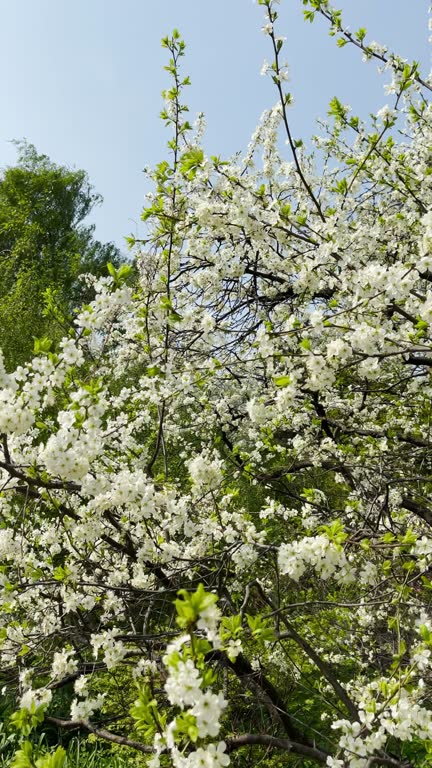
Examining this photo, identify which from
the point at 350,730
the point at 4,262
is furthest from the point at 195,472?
the point at 4,262

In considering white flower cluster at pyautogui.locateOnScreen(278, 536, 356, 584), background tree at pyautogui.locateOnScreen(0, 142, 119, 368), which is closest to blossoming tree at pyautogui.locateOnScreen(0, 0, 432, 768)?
white flower cluster at pyautogui.locateOnScreen(278, 536, 356, 584)

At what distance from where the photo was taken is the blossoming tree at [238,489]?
2.17 m

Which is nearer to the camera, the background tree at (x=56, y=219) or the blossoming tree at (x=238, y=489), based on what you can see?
the blossoming tree at (x=238, y=489)

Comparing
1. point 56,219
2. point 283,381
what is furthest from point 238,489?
point 56,219

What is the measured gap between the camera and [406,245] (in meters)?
4.20

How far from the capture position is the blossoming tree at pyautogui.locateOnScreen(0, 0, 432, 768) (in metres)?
2.17

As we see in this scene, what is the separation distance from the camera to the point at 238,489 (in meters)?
4.18

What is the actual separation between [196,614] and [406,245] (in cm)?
357

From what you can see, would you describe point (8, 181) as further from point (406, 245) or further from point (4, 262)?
point (406, 245)

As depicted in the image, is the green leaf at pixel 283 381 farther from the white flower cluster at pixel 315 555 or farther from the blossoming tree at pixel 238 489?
the white flower cluster at pixel 315 555

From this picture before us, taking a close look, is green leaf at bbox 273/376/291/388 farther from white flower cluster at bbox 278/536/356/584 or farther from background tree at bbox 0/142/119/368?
background tree at bbox 0/142/119/368

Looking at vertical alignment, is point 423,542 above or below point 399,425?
below

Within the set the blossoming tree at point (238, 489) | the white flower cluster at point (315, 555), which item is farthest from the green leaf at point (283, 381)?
the white flower cluster at point (315, 555)

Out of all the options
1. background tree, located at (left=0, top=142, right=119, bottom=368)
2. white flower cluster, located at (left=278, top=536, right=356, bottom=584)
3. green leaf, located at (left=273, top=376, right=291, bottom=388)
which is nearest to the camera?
white flower cluster, located at (left=278, top=536, right=356, bottom=584)
